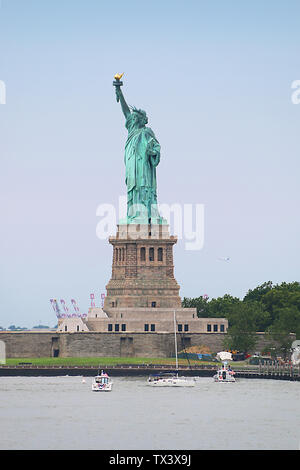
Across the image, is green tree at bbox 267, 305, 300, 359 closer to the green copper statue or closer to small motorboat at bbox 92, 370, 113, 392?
the green copper statue

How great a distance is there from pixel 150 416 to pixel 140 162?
60.4 meters

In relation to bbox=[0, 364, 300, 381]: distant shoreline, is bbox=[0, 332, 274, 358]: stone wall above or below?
above

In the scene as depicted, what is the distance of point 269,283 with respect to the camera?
189 m

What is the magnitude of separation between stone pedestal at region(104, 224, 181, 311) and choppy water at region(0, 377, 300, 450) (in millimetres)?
21559

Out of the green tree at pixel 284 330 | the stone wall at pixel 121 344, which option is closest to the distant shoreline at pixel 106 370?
the green tree at pixel 284 330

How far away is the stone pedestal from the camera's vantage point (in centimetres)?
15862

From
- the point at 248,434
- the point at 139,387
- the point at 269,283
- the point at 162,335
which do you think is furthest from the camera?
the point at 269,283

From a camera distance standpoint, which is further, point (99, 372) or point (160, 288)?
point (160, 288)

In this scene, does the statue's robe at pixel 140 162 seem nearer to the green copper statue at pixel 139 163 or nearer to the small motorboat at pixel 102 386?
the green copper statue at pixel 139 163

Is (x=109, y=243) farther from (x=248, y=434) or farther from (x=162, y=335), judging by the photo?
(x=248, y=434)

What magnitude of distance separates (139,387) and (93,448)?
45.6 meters

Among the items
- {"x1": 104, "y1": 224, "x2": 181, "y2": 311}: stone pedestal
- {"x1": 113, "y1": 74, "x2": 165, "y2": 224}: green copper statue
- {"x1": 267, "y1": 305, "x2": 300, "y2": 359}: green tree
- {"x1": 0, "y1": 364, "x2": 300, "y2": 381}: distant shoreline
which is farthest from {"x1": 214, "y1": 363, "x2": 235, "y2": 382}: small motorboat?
{"x1": 113, "y1": 74, "x2": 165, "y2": 224}: green copper statue

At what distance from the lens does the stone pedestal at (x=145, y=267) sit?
158625mm
